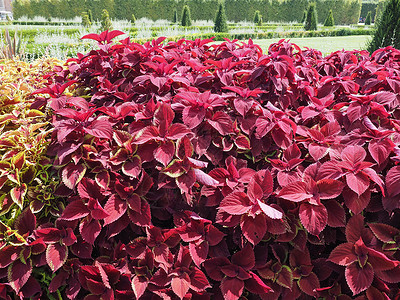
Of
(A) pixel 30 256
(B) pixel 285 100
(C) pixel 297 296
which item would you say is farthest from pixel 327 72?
(A) pixel 30 256

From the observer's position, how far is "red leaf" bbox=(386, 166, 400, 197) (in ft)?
3.77

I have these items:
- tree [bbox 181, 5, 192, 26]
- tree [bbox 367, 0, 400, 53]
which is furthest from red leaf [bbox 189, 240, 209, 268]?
tree [bbox 181, 5, 192, 26]

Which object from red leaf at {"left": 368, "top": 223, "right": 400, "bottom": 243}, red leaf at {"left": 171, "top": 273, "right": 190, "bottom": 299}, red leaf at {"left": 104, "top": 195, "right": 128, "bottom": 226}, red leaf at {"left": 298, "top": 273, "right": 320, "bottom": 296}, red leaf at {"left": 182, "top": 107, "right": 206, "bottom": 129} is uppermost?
red leaf at {"left": 182, "top": 107, "right": 206, "bottom": 129}

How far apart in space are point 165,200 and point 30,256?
0.53m

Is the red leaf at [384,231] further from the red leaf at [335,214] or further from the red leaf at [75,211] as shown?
the red leaf at [75,211]

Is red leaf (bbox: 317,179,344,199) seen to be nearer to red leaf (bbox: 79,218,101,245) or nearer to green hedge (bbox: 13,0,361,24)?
red leaf (bbox: 79,218,101,245)

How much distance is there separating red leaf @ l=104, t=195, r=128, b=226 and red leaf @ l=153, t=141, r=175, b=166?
209 millimetres

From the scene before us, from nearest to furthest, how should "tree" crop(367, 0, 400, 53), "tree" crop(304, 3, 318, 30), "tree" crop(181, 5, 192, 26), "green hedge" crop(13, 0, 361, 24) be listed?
"tree" crop(367, 0, 400, 53) < "tree" crop(304, 3, 318, 30) < "tree" crop(181, 5, 192, 26) < "green hedge" crop(13, 0, 361, 24)

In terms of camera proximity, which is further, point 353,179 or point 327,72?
point 327,72

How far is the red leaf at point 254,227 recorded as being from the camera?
1.16 metres

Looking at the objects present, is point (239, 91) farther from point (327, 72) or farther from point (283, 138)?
point (327, 72)

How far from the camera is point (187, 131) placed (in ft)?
4.19

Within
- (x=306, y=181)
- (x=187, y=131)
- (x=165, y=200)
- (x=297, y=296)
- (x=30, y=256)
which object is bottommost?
(x=297, y=296)

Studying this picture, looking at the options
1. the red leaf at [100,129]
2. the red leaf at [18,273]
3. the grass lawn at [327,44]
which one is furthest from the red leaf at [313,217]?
the grass lawn at [327,44]
